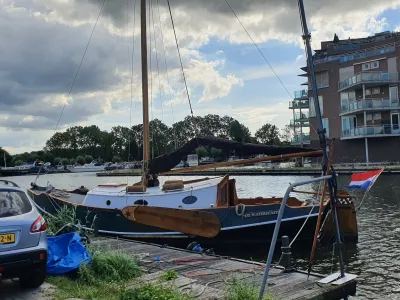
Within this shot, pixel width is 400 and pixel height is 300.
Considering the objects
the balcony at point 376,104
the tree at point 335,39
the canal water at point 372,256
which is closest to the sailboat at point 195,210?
the canal water at point 372,256

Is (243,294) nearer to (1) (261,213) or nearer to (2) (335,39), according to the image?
(1) (261,213)

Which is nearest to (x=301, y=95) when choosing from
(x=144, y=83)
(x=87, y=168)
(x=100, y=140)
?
(x=144, y=83)

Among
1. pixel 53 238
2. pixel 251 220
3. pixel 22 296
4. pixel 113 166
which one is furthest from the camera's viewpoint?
pixel 113 166

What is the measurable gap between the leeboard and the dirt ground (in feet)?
25.6

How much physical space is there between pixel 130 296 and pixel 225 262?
11.6ft

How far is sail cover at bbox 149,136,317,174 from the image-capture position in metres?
15.3

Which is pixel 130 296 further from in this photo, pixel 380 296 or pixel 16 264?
pixel 380 296

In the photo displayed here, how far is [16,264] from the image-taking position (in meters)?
6.88

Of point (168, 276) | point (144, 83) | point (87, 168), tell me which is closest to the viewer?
point (168, 276)

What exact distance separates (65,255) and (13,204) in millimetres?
2032

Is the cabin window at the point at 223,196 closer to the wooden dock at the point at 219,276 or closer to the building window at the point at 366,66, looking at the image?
the wooden dock at the point at 219,276

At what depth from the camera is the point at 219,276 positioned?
8.50 m

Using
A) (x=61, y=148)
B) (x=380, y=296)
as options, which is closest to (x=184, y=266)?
(x=380, y=296)

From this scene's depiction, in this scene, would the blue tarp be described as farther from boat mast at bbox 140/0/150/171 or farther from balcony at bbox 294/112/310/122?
balcony at bbox 294/112/310/122
